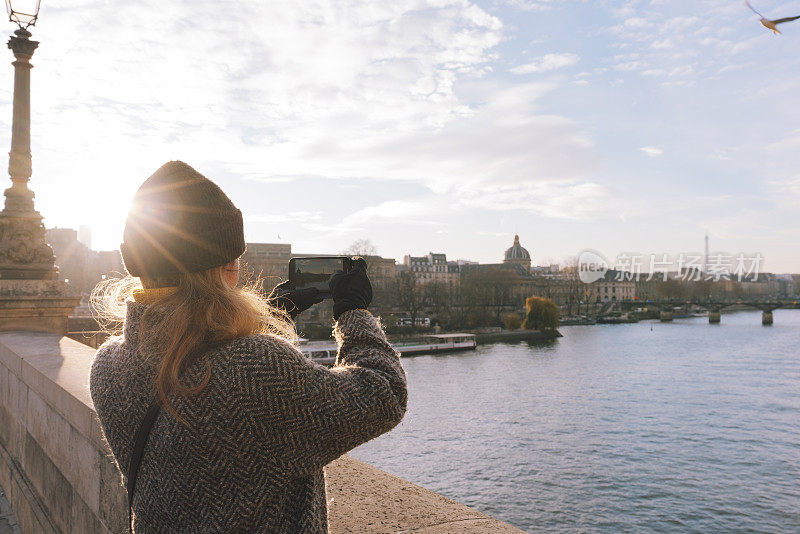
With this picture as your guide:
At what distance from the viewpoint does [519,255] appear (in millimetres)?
129875

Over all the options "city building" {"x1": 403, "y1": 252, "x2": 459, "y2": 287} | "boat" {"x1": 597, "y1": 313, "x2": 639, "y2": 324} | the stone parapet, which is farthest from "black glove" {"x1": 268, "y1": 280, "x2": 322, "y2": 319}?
"city building" {"x1": 403, "y1": 252, "x2": 459, "y2": 287}

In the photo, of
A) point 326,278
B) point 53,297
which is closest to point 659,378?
point 53,297

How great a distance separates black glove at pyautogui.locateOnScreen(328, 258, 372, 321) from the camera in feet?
4.12

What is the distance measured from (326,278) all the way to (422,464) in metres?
19.8

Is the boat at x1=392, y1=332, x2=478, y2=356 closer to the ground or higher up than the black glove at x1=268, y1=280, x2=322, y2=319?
closer to the ground

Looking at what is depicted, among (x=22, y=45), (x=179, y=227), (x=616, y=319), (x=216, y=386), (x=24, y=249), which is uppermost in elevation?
(x=22, y=45)

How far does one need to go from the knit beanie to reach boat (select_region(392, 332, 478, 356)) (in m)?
43.8

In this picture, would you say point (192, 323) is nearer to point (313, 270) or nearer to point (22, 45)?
point (313, 270)

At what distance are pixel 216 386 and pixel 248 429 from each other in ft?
0.28

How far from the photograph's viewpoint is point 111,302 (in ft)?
4.87

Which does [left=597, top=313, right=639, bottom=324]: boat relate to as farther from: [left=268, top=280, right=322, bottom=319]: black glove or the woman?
the woman

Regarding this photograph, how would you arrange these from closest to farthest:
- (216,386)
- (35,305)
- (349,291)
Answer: (216,386) < (349,291) < (35,305)

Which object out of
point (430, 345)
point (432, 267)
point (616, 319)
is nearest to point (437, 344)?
point (430, 345)

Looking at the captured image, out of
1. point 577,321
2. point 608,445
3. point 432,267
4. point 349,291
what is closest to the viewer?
point 349,291
